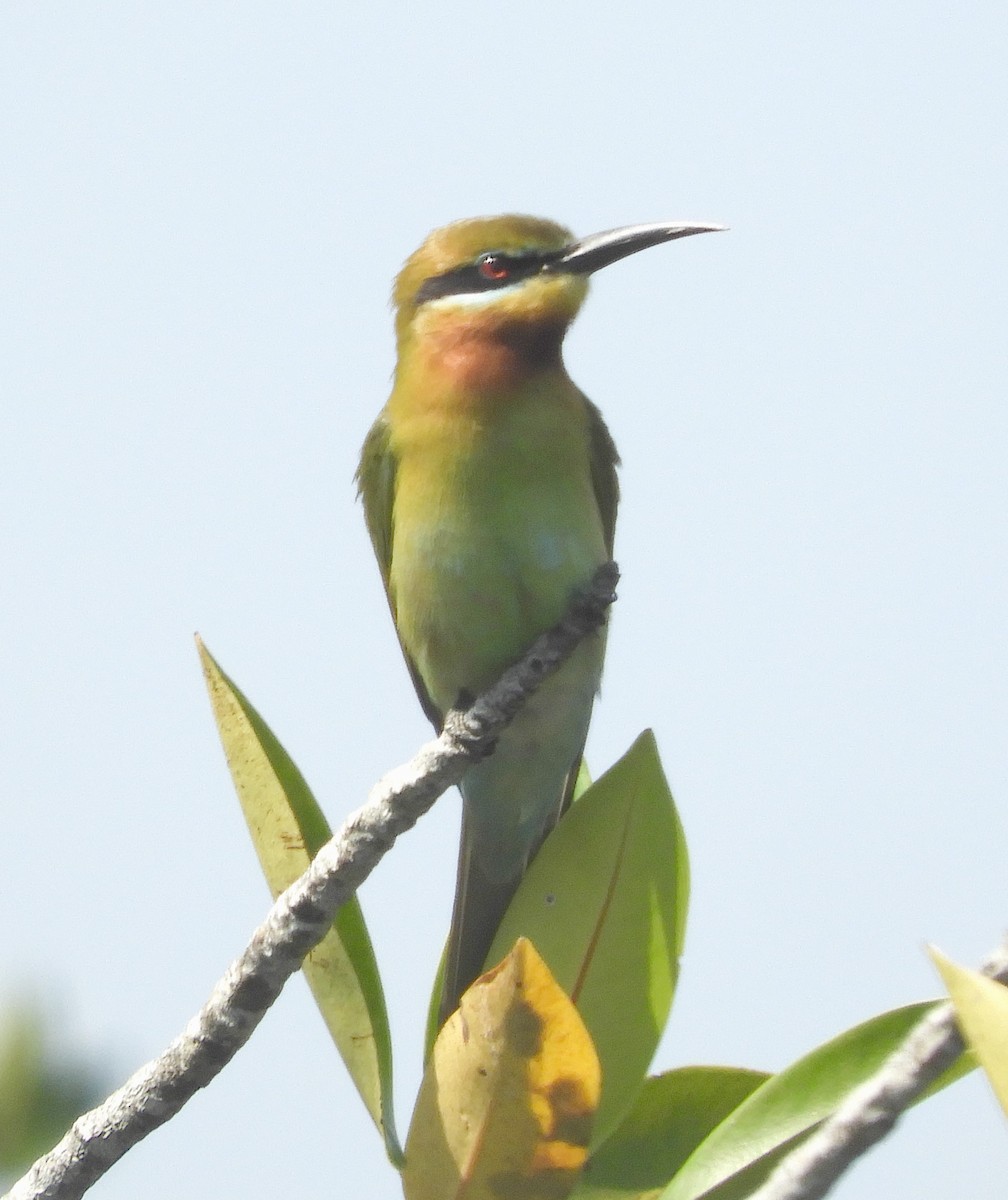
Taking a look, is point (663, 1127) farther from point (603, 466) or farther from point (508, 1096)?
point (603, 466)

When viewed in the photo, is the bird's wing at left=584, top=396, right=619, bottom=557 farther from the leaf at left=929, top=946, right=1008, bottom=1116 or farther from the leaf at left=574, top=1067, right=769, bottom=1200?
the leaf at left=929, top=946, right=1008, bottom=1116

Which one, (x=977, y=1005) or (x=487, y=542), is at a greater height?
(x=487, y=542)

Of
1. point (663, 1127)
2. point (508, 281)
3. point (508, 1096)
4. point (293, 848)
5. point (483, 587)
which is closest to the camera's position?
point (508, 1096)

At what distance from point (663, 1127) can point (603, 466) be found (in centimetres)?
184

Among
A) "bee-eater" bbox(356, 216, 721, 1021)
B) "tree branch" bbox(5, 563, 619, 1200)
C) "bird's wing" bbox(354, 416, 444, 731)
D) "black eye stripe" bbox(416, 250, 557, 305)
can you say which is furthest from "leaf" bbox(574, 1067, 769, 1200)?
"black eye stripe" bbox(416, 250, 557, 305)

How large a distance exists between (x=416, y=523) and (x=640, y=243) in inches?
34.7

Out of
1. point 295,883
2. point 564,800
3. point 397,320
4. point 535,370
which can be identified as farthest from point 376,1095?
point 397,320

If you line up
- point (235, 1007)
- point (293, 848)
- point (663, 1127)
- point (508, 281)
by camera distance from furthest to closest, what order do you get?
1. point (508, 281)
2. point (293, 848)
3. point (663, 1127)
4. point (235, 1007)

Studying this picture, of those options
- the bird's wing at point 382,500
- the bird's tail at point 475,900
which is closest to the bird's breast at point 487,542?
the bird's wing at point 382,500

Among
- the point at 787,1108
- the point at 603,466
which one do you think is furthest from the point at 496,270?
the point at 787,1108

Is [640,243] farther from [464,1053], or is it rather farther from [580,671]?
[464,1053]

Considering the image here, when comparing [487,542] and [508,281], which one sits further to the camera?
[508,281]

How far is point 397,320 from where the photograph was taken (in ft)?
13.0

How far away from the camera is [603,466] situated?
385 centimetres
